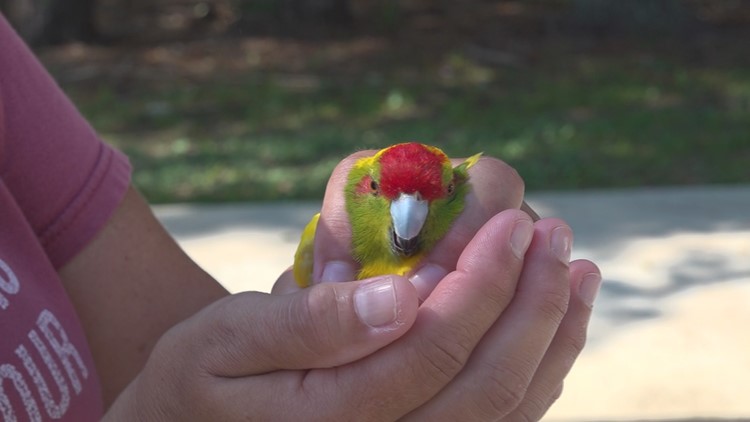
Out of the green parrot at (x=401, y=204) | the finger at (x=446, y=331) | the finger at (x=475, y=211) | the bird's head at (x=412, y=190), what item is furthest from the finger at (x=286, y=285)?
the finger at (x=446, y=331)

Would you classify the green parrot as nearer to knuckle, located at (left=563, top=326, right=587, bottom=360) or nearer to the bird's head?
the bird's head

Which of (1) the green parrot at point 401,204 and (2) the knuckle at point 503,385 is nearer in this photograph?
(2) the knuckle at point 503,385

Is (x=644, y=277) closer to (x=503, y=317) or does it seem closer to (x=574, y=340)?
(x=574, y=340)

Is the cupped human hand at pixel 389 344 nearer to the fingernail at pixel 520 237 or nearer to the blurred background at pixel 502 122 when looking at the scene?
the fingernail at pixel 520 237

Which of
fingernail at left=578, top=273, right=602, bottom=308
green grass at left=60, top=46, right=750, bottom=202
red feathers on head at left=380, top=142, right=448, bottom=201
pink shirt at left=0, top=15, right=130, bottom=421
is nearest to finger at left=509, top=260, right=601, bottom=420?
fingernail at left=578, top=273, right=602, bottom=308

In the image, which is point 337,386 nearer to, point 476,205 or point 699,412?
point 476,205

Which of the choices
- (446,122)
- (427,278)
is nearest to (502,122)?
(446,122)
